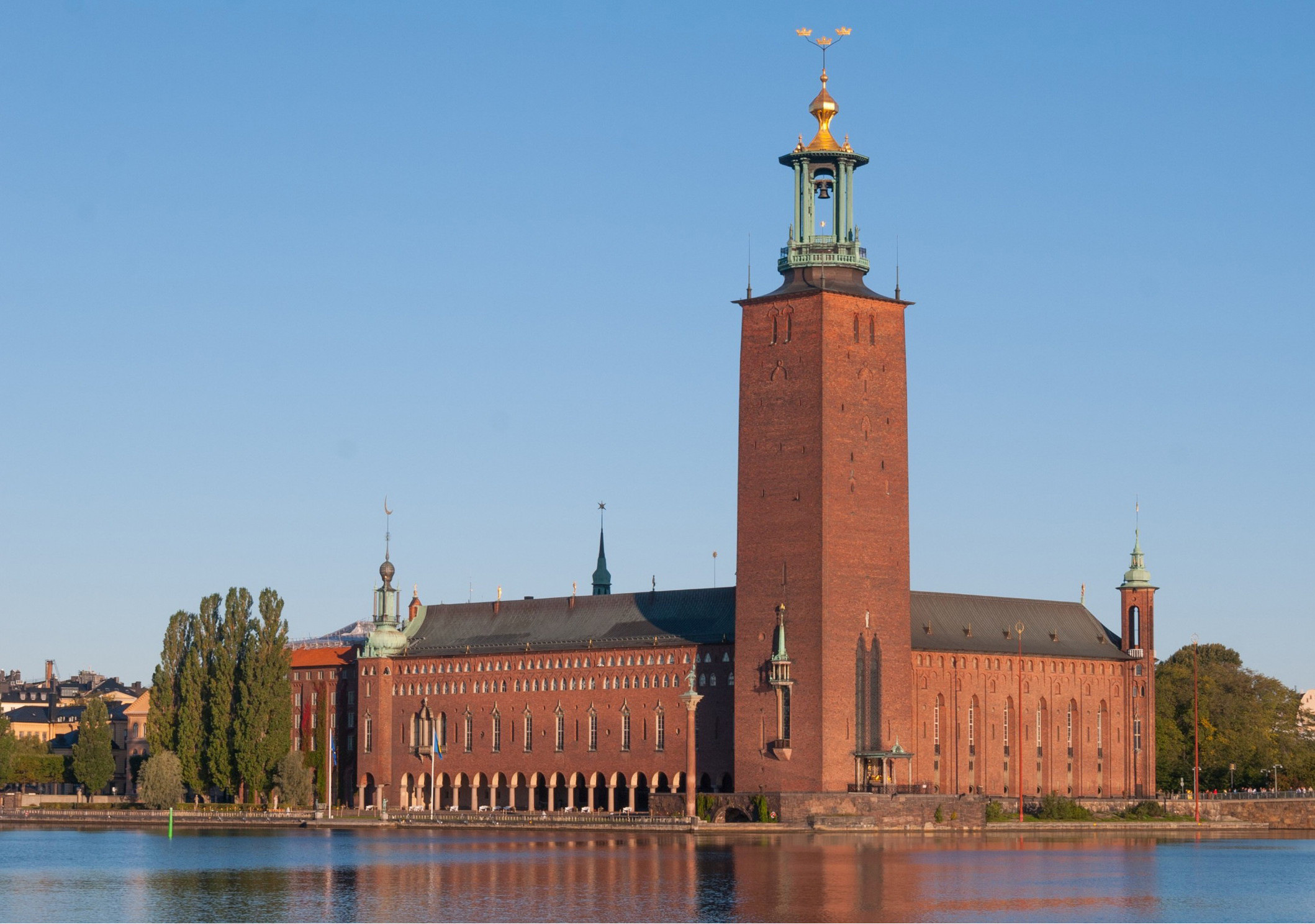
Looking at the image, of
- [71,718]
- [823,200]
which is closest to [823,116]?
[823,200]

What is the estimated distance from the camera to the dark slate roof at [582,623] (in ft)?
402

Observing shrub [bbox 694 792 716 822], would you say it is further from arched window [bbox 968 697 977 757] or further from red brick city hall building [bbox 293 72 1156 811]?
arched window [bbox 968 697 977 757]

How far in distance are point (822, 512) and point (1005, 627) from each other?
26.5m

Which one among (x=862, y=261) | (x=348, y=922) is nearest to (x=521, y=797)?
(x=862, y=261)

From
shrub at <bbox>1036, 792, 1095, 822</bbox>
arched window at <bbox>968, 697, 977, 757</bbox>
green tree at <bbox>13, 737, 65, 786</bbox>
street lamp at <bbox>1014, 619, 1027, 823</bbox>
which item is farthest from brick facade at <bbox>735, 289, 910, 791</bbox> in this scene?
green tree at <bbox>13, 737, 65, 786</bbox>

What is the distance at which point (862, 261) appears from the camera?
111562 millimetres

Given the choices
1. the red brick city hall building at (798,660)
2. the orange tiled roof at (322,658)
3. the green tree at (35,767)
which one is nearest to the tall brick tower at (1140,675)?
the red brick city hall building at (798,660)

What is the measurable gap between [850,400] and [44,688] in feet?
361

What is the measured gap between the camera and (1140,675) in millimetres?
133875

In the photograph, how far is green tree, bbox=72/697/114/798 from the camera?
452 ft

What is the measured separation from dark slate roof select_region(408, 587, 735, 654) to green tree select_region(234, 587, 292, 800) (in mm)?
12297

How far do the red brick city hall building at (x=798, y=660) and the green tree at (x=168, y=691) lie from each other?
1331 cm

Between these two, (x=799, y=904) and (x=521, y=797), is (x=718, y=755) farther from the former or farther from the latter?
(x=799, y=904)

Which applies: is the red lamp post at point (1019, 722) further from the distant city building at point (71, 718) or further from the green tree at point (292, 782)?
the distant city building at point (71, 718)
